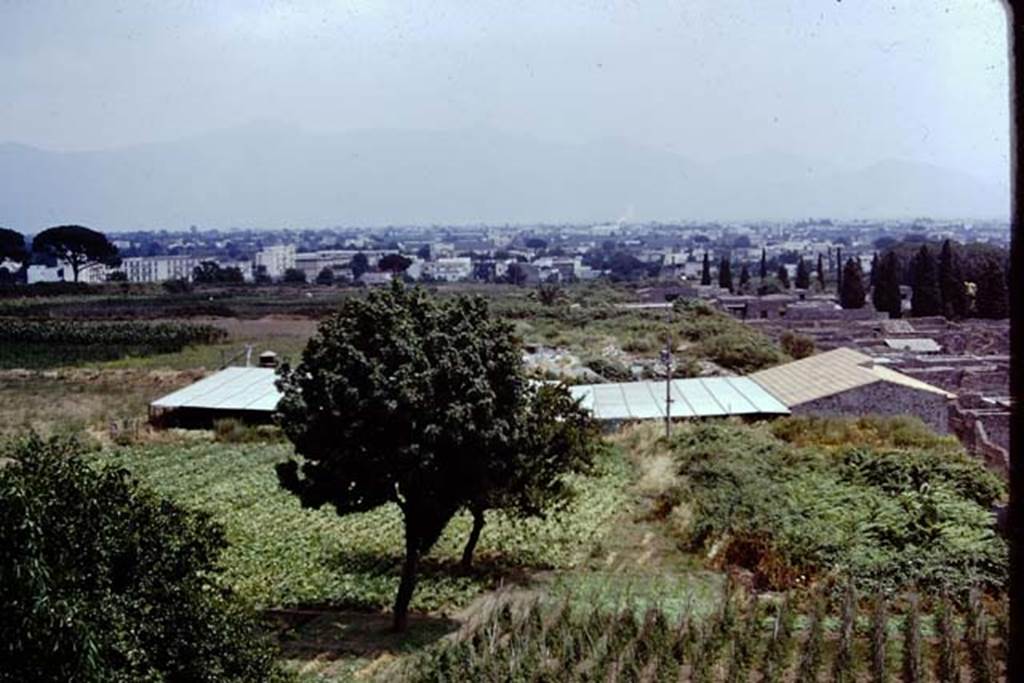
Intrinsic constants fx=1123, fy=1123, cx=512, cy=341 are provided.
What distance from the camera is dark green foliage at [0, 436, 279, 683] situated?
402 centimetres

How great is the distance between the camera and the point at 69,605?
4.16 meters

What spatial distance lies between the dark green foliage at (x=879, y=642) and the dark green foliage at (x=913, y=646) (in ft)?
0.43

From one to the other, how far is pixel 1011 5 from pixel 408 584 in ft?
26.2

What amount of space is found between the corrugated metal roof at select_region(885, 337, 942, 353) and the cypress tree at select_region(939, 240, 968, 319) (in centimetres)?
797

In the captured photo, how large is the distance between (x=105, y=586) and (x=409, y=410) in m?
3.75

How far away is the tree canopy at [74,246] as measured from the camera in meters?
45.0

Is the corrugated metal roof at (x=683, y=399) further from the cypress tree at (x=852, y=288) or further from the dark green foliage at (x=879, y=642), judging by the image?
the cypress tree at (x=852, y=288)

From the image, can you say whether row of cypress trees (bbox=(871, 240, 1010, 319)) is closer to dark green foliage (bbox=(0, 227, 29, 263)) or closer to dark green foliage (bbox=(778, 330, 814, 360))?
dark green foliage (bbox=(778, 330, 814, 360))

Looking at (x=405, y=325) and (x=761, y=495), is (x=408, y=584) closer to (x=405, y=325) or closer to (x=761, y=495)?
(x=405, y=325)

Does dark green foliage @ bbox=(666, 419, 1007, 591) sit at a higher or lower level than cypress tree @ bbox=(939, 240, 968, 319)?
lower

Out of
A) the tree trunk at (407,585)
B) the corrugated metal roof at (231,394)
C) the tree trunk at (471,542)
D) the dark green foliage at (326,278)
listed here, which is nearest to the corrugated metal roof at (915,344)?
the corrugated metal roof at (231,394)

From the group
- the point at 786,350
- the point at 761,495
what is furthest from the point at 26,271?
the point at 761,495

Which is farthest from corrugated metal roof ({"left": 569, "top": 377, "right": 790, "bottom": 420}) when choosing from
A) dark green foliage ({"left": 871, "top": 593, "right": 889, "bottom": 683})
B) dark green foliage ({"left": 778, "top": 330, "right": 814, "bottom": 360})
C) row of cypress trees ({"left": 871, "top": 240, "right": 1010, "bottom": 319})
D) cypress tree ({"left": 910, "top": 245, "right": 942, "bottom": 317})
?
cypress tree ({"left": 910, "top": 245, "right": 942, "bottom": 317})

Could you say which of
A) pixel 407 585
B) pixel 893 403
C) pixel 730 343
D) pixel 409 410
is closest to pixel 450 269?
pixel 730 343
